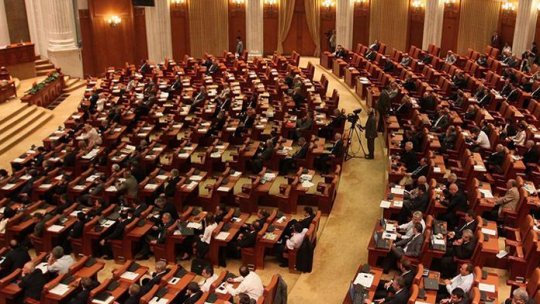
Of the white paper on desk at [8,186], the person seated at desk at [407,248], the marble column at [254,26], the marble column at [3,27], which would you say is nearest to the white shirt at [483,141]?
the person seated at desk at [407,248]

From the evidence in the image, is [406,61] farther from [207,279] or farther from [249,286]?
[249,286]

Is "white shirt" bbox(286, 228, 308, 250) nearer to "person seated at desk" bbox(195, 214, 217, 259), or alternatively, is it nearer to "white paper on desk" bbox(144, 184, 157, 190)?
"person seated at desk" bbox(195, 214, 217, 259)

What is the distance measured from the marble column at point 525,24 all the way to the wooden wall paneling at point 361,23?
22.9 ft

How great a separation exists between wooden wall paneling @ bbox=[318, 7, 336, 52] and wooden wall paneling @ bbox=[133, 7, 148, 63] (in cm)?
817

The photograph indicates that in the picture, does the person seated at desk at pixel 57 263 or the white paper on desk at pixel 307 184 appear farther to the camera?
the white paper on desk at pixel 307 184

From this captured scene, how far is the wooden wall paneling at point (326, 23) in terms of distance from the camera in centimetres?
2727

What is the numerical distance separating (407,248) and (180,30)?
20166 mm

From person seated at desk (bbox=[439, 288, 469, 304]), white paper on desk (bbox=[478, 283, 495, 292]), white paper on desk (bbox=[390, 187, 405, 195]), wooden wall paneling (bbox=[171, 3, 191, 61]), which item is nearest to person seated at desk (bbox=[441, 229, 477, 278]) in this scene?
white paper on desk (bbox=[478, 283, 495, 292])

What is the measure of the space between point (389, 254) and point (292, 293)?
1.74 m

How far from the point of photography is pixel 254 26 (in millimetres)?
26719

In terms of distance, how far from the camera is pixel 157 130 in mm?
17188

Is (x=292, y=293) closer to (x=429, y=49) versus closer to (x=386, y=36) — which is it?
(x=429, y=49)

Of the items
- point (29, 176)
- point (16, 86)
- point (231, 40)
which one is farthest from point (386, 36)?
point (29, 176)

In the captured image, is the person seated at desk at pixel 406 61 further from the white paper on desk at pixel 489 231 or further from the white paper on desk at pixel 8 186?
the white paper on desk at pixel 8 186
